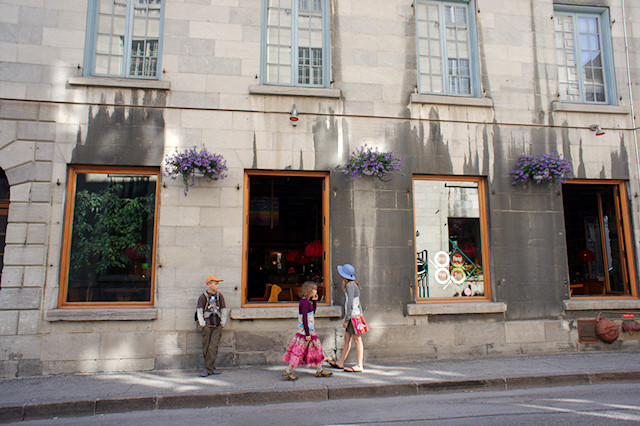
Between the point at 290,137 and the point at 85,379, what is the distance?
5360mm

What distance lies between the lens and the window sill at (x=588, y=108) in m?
8.73

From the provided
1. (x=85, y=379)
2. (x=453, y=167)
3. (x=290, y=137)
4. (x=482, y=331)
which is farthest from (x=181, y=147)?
(x=482, y=331)

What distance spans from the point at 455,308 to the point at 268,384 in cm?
382

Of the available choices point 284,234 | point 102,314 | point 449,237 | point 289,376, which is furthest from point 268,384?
point 284,234

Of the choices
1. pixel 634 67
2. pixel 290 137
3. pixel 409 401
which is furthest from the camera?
pixel 634 67

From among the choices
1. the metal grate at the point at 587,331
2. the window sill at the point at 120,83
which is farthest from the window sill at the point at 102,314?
the metal grate at the point at 587,331

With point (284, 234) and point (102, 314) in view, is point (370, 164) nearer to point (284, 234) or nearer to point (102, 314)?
point (102, 314)

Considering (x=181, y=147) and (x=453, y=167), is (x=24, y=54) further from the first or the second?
(x=453, y=167)

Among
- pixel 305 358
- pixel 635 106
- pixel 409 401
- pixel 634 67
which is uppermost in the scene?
pixel 634 67

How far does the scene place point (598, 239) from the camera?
915 centimetres

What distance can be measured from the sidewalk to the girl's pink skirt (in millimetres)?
318

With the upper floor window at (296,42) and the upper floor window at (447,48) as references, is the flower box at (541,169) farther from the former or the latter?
the upper floor window at (296,42)

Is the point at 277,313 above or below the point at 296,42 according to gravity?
below

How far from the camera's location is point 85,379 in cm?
661
